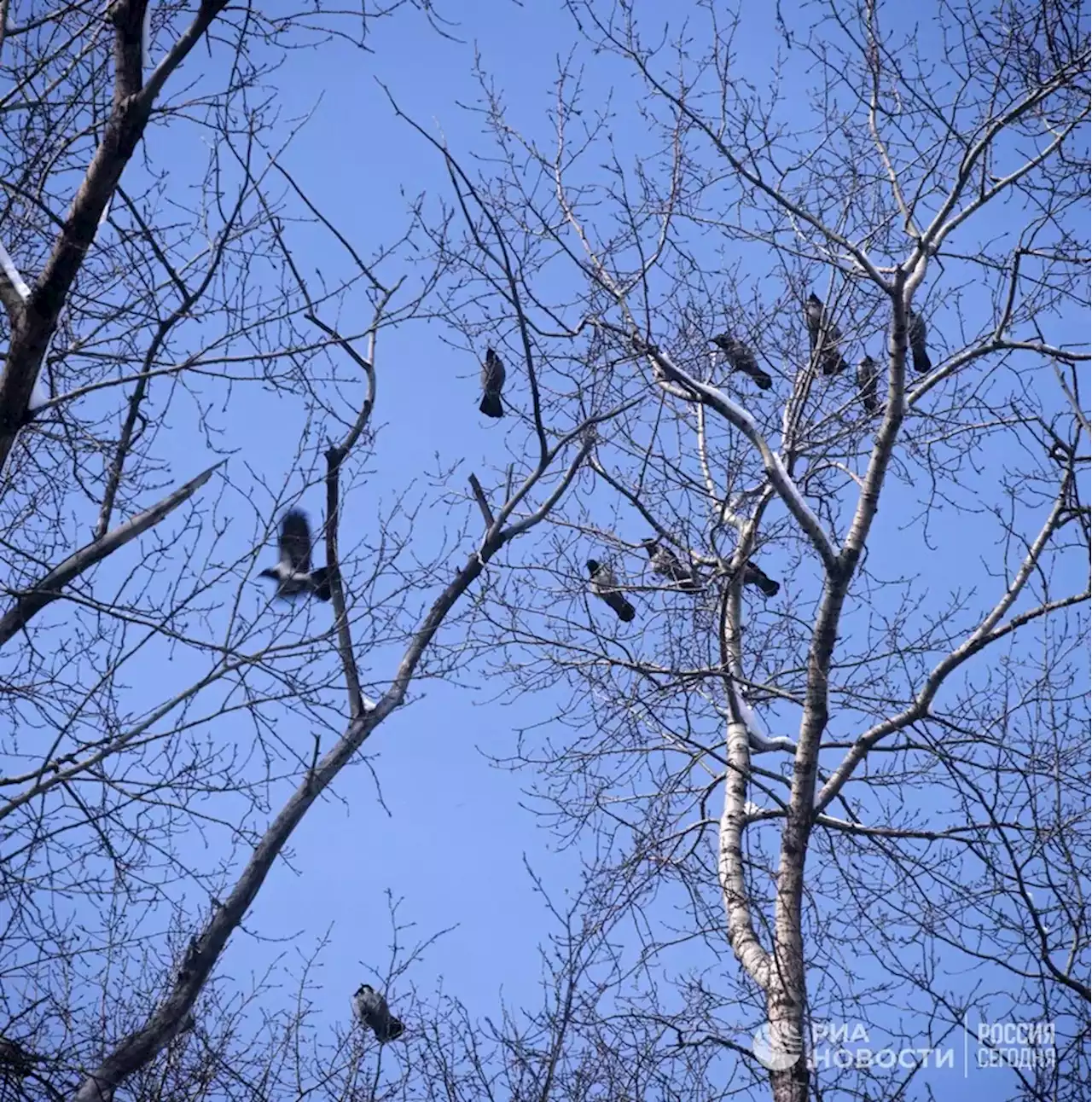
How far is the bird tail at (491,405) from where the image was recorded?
7852 mm

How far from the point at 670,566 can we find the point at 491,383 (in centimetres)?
145

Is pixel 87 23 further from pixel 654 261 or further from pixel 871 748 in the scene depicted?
pixel 871 748

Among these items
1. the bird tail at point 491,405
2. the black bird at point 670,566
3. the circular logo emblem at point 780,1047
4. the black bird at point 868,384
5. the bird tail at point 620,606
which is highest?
the black bird at point 868,384

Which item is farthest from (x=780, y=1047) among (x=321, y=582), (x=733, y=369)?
(x=733, y=369)

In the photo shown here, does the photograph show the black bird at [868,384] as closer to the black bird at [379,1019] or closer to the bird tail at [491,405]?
the bird tail at [491,405]

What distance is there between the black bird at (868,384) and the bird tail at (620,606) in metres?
1.75

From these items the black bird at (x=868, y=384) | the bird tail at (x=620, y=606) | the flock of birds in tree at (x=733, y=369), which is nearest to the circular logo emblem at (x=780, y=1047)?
the flock of birds in tree at (x=733, y=369)

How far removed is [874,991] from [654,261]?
11.9ft

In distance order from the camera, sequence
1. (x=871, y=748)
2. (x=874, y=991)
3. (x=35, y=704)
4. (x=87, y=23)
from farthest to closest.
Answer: (x=871, y=748)
(x=874, y=991)
(x=87, y=23)
(x=35, y=704)

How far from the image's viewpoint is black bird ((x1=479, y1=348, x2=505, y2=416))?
303 inches

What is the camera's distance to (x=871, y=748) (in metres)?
6.88

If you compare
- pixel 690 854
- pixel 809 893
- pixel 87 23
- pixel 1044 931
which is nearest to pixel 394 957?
pixel 690 854

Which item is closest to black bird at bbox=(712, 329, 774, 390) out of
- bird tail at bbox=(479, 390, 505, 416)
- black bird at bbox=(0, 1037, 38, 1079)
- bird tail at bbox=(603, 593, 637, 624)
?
bird tail at bbox=(479, 390, 505, 416)

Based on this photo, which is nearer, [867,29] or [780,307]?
[867,29]
